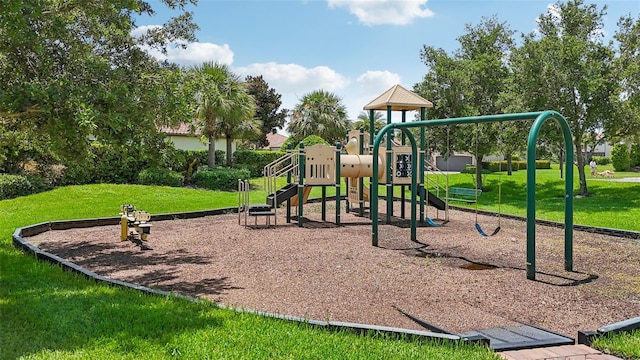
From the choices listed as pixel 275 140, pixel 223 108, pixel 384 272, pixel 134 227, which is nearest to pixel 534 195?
pixel 384 272

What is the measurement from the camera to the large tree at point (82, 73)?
6.80 m

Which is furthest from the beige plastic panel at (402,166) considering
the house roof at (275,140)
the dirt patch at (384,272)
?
the house roof at (275,140)

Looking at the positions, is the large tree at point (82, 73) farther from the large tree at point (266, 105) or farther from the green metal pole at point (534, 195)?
the large tree at point (266, 105)

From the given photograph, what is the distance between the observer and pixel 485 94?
2233 cm

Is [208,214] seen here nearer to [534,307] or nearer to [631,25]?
[534,307]

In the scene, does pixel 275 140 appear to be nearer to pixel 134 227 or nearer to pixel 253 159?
pixel 253 159

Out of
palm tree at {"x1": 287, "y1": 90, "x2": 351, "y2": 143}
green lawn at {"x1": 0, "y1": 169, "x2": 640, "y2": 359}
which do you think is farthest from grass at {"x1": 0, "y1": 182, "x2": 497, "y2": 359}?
palm tree at {"x1": 287, "y1": 90, "x2": 351, "y2": 143}

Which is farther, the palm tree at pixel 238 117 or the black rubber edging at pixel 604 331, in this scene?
the palm tree at pixel 238 117

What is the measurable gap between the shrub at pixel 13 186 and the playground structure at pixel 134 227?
28.2ft

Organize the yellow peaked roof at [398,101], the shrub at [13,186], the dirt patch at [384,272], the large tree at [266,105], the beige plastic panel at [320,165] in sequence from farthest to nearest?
1. the large tree at [266,105]
2. the shrub at [13,186]
3. the yellow peaked roof at [398,101]
4. the beige plastic panel at [320,165]
5. the dirt patch at [384,272]

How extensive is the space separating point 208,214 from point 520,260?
9.67 m

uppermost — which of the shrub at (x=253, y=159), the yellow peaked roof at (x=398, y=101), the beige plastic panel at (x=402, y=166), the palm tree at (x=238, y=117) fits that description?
the palm tree at (x=238, y=117)

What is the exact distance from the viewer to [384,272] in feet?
25.6

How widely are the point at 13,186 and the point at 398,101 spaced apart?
44.8ft
